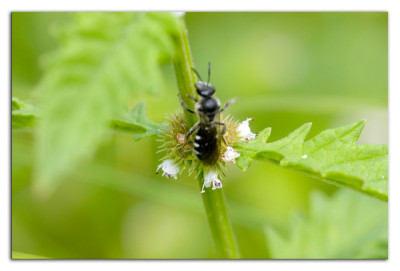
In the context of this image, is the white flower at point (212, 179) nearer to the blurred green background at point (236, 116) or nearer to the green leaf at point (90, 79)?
the green leaf at point (90, 79)

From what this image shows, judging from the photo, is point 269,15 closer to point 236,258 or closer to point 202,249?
point 202,249

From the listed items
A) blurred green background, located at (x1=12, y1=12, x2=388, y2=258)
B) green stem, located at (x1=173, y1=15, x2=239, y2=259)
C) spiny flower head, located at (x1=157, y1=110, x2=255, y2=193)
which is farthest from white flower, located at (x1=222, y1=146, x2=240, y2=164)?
blurred green background, located at (x1=12, y1=12, x2=388, y2=258)

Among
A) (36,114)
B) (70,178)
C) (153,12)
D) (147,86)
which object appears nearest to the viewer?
(147,86)

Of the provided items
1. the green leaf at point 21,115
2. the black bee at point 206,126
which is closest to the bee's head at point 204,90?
the black bee at point 206,126

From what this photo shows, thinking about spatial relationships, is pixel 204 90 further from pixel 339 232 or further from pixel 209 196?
pixel 339 232

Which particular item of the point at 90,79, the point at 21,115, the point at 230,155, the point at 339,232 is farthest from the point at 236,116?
the point at 90,79

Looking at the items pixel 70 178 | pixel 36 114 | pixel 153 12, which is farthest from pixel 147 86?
pixel 70 178
